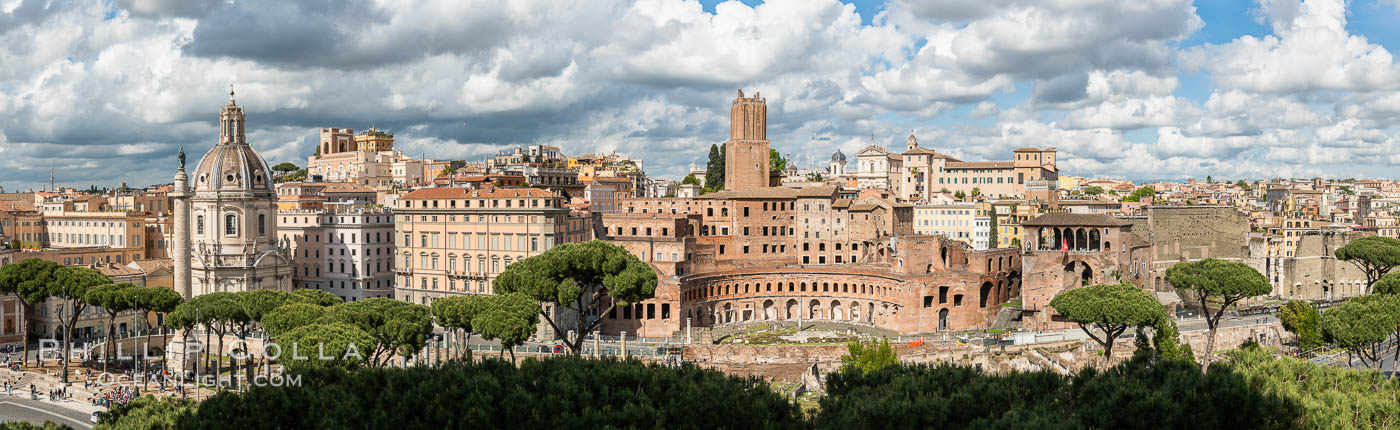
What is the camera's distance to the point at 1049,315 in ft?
245

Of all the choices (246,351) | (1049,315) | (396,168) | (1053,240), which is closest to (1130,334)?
(1049,315)

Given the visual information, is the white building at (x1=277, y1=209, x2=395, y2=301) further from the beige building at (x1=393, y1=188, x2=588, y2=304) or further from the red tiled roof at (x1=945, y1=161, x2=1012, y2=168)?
the red tiled roof at (x1=945, y1=161, x2=1012, y2=168)

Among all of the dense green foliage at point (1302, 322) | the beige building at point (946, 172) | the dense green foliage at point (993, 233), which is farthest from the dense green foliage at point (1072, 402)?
the beige building at point (946, 172)

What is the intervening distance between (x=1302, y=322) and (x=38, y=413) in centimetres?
7242

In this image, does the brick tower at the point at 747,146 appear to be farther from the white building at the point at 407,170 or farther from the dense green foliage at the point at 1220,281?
the white building at the point at 407,170

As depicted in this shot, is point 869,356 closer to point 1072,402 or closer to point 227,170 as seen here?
point 1072,402

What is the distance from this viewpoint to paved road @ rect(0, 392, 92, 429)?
145ft

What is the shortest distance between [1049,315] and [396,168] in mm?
105638

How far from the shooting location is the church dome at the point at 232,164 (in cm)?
7012

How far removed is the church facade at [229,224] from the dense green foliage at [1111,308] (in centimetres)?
5331

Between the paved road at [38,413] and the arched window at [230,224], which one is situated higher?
the arched window at [230,224]

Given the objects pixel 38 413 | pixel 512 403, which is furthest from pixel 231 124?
pixel 512 403

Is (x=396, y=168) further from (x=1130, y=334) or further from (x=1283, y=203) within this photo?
(x=1283, y=203)

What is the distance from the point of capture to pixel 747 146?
101 meters
